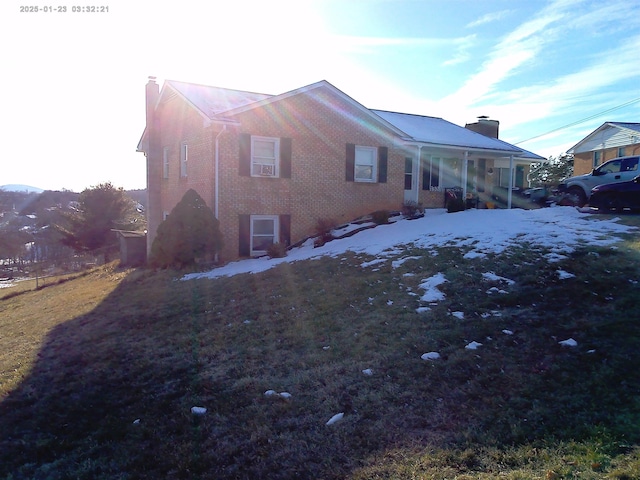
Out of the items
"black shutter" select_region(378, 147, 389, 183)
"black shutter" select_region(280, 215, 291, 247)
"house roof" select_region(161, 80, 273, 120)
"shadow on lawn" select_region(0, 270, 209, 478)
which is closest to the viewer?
"shadow on lawn" select_region(0, 270, 209, 478)

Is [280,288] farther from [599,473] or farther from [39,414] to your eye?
[599,473]

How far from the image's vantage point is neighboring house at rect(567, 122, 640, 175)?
3114 centimetres

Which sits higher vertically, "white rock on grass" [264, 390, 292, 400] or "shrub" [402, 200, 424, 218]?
"shrub" [402, 200, 424, 218]

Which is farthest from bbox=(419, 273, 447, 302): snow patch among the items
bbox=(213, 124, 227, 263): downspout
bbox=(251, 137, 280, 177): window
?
bbox=(251, 137, 280, 177): window

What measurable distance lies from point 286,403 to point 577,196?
1585 centimetres

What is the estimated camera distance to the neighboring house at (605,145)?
102ft

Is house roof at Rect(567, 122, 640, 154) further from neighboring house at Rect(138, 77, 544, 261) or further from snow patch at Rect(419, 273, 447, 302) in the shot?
snow patch at Rect(419, 273, 447, 302)

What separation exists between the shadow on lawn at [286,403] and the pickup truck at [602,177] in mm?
12367

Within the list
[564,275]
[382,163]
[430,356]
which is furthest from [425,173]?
[430,356]

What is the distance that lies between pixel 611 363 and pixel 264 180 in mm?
12434

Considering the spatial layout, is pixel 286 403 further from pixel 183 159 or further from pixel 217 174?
pixel 183 159

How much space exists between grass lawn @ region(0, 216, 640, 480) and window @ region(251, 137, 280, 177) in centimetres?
761

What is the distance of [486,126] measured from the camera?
84.4 ft

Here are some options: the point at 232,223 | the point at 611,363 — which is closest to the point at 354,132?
the point at 232,223
